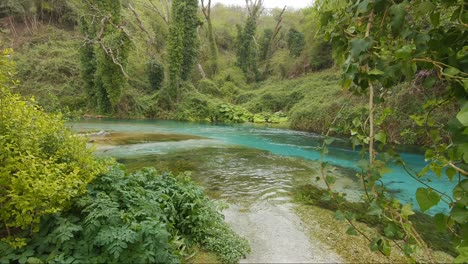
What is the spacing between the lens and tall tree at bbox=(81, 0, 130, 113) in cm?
1916

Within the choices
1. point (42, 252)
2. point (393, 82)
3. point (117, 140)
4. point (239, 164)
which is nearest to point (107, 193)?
point (42, 252)

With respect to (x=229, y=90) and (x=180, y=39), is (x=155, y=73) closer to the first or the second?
(x=180, y=39)

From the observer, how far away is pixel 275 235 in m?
3.70

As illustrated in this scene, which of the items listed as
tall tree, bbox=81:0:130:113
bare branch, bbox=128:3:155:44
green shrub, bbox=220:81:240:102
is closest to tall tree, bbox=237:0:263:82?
green shrub, bbox=220:81:240:102

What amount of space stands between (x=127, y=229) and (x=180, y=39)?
23.6 meters

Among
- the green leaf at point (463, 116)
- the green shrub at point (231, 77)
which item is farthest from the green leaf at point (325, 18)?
the green shrub at point (231, 77)

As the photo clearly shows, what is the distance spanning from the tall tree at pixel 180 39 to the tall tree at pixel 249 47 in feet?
27.0

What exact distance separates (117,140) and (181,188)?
300 inches

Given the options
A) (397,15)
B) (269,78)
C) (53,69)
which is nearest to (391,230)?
(397,15)

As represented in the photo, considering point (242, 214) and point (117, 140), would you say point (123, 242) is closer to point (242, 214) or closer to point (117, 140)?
point (242, 214)

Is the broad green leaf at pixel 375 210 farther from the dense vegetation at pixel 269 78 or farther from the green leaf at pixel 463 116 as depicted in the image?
the green leaf at pixel 463 116

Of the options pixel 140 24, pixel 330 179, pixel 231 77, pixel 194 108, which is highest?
pixel 140 24

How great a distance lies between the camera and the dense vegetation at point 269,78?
0.96 meters

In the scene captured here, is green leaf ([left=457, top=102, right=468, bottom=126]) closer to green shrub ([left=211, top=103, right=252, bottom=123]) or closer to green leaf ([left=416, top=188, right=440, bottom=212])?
green leaf ([left=416, top=188, right=440, bottom=212])
